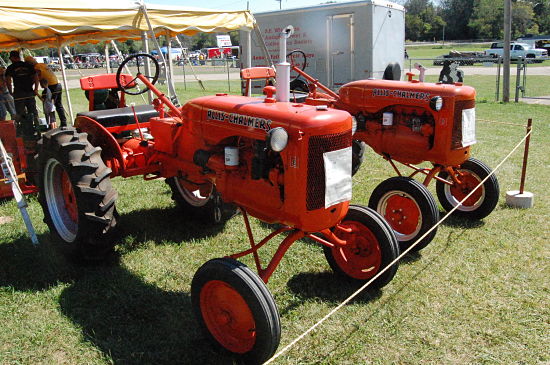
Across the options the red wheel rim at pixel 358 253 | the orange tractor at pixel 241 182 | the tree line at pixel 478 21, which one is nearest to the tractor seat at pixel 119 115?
the orange tractor at pixel 241 182

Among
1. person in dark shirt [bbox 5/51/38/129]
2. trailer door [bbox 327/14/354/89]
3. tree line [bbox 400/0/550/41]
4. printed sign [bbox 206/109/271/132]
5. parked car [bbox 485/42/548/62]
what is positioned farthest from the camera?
tree line [bbox 400/0/550/41]

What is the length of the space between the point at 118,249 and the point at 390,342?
8.27 ft

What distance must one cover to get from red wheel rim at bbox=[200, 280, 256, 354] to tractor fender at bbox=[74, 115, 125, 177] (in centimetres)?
182

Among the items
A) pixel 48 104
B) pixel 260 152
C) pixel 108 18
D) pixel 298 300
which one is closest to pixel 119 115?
pixel 108 18

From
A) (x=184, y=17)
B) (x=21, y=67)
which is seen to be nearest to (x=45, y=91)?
(x=21, y=67)

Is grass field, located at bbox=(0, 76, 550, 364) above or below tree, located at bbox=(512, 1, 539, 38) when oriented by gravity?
below

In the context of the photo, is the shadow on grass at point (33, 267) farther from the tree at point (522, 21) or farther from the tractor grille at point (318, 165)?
the tree at point (522, 21)

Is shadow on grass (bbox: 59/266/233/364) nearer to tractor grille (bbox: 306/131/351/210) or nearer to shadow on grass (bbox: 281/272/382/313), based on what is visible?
shadow on grass (bbox: 281/272/382/313)

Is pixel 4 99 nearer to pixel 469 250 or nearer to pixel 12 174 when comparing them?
pixel 12 174

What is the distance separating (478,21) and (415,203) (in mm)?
67095

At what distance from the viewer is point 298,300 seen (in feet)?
11.6

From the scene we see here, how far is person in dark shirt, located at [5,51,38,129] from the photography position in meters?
8.59

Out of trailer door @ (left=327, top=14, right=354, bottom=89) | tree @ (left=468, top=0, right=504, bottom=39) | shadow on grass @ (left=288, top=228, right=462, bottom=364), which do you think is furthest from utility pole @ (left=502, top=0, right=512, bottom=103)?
tree @ (left=468, top=0, right=504, bottom=39)

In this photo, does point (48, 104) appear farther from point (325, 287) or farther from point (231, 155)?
point (325, 287)
